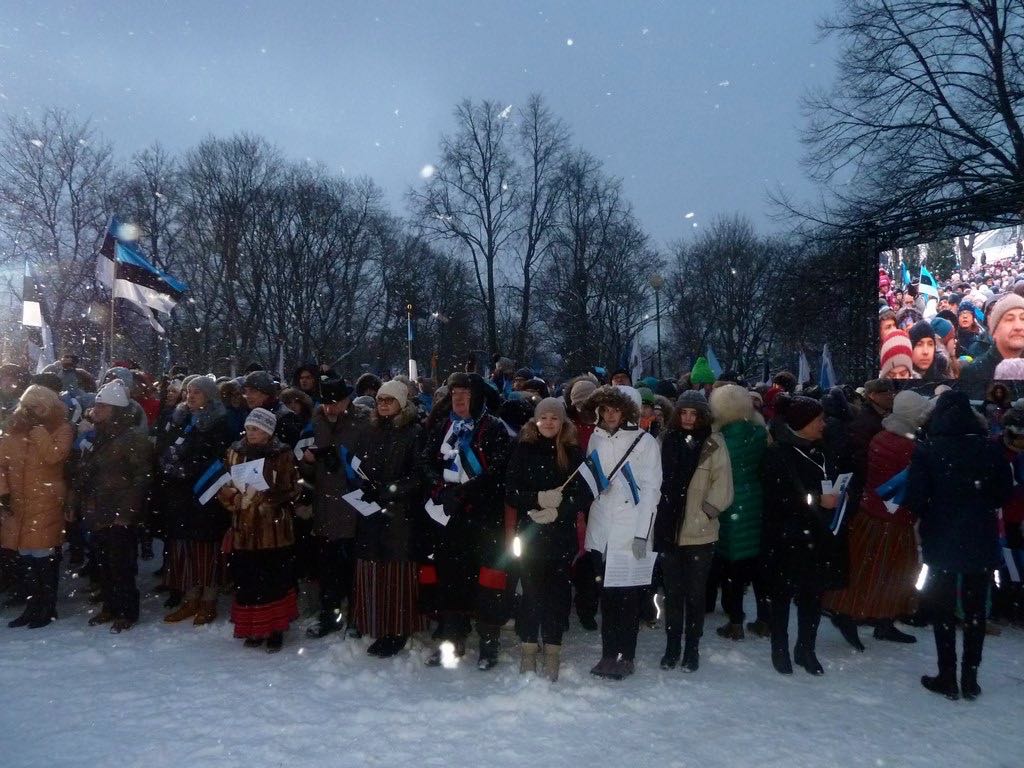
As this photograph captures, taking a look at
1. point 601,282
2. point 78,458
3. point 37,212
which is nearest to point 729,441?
point 78,458

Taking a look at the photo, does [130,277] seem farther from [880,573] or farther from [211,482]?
[880,573]

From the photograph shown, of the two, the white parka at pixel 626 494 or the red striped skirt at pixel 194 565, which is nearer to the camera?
the white parka at pixel 626 494

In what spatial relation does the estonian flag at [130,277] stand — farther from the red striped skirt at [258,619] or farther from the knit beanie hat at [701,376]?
the knit beanie hat at [701,376]

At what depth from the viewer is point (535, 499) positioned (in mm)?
4598

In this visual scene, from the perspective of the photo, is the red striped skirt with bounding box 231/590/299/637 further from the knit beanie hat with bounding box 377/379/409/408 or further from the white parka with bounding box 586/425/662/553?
the white parka with bounding box 586/425/662/553

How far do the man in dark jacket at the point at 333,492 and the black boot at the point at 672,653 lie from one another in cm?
240

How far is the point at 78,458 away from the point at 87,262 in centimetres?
2584

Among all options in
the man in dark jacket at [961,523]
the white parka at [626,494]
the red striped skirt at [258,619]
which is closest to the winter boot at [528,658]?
the white parka at [626,494]

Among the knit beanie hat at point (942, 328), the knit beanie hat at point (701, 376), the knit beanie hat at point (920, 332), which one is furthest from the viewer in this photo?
the knit beanie hat at point (920, 332)

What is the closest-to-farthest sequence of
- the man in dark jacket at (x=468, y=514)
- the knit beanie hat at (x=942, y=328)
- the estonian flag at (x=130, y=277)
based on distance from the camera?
the man in dark jacket at (x=468, y=514) → the estonian flag at (x=130, y=277) → the knit beanie hat at (x=942, y=328)

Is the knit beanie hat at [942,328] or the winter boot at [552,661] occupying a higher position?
the knit beanie hat at [942,328]

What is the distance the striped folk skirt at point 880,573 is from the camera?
5332 mm

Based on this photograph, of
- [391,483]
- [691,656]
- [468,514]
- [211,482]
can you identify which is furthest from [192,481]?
[691,656]

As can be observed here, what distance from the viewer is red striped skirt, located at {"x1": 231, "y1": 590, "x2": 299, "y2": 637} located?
510cm
